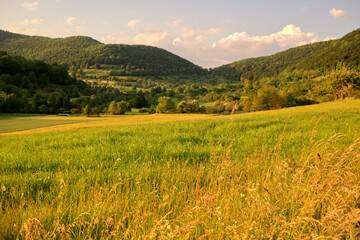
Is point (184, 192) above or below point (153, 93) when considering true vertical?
below

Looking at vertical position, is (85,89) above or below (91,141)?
above

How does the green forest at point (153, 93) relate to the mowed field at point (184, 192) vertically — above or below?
above

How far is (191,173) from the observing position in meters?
4.60

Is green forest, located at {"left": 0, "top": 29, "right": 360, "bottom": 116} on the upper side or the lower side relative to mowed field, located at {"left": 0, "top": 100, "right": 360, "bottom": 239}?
upper

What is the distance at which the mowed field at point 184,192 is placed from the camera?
234 centimetres

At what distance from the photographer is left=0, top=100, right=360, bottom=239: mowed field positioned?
92.0 inches

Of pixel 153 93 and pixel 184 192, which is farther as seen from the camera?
pixel 153 93

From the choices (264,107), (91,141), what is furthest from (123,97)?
(91,141)

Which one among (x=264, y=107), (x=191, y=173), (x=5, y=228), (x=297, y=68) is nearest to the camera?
(x=5, y=228)

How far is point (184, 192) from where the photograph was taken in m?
3.57

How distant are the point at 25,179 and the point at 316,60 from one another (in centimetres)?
20681

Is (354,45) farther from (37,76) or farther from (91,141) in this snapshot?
(37,76)

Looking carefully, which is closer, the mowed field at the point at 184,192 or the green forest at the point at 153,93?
the mowed field at the point at 184,192

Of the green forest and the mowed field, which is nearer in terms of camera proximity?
the mowed field
